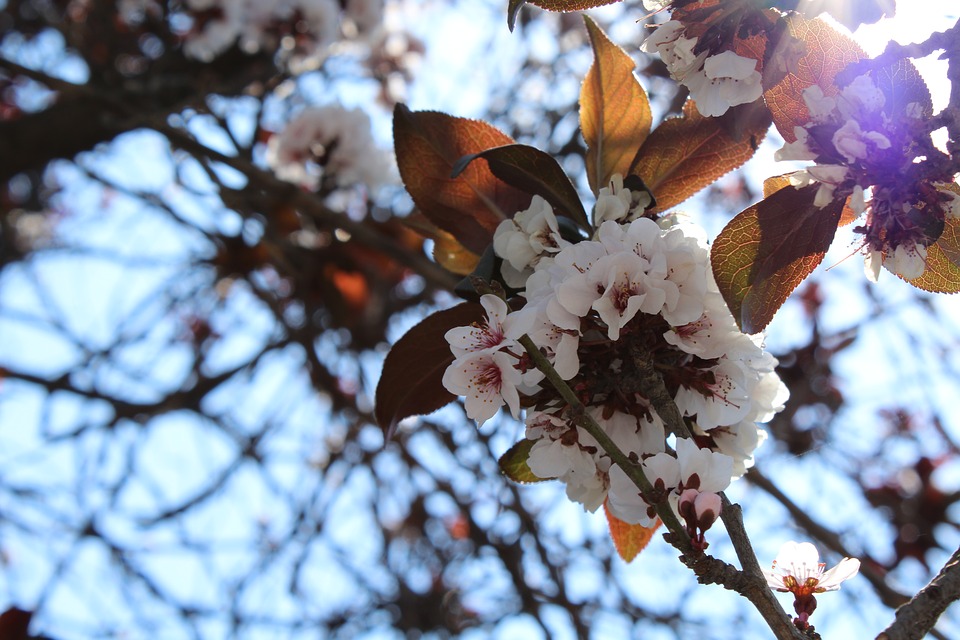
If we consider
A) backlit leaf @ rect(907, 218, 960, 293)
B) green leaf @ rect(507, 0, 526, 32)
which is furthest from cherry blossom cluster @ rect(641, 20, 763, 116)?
backlit leaf @ rect(907, 218, 960, 293)

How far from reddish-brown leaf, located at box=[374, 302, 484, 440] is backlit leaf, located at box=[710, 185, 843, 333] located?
29 centimetres

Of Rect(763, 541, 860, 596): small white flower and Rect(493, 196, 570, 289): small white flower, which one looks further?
Rect(493, 196, 570, 289): small white flower

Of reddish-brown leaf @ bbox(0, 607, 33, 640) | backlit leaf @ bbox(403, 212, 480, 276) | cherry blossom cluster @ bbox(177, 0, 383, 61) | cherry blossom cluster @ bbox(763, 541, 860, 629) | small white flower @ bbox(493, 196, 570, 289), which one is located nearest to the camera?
cherry blossom cluster @ bbox(763, 541, 860, 629)

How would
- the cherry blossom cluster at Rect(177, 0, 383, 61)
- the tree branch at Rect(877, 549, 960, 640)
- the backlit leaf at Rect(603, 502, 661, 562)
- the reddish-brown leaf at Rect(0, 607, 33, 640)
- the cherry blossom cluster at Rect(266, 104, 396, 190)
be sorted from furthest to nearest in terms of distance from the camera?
the cherry blossom cluster at Rect(177, 0, 383, 61) < the cherry blossom cluster at Rect(266, 104, 396, 190) < the reddish-brown leaf at Rect(0, 607, 33, 640) < the backlit leaf at Rect(603, 502, 661, 562) < the tree branch at Rect(877, 549, 960, 640)

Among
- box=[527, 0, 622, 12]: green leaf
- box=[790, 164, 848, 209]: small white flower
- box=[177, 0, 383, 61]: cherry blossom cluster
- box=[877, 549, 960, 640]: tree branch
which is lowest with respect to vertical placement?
box=[877, 549, 960, 640]: tree branch

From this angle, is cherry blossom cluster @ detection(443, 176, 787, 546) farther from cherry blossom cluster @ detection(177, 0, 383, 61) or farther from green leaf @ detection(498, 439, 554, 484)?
cherry blossom cluster @ detection(177, 0, 383, 61)

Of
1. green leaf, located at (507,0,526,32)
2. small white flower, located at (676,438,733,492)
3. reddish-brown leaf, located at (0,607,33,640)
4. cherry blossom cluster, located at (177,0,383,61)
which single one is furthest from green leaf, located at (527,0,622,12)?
cherry blossom cluster, located at (177,0,383,61)

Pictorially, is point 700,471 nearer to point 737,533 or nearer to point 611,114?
point 737,533

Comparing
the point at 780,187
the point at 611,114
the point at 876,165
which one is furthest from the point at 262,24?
the point at 876,165

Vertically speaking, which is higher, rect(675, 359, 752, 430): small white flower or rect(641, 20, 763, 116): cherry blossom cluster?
rect(641, 20, 763, 116): cherry blossom cluster

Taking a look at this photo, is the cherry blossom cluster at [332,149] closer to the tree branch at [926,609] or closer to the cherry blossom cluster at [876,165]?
the cherry blossom cluster at [876,165]

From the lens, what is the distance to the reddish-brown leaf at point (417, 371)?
0.91 metres

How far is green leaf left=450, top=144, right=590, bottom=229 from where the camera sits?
2.90 feet

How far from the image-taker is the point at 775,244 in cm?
79
